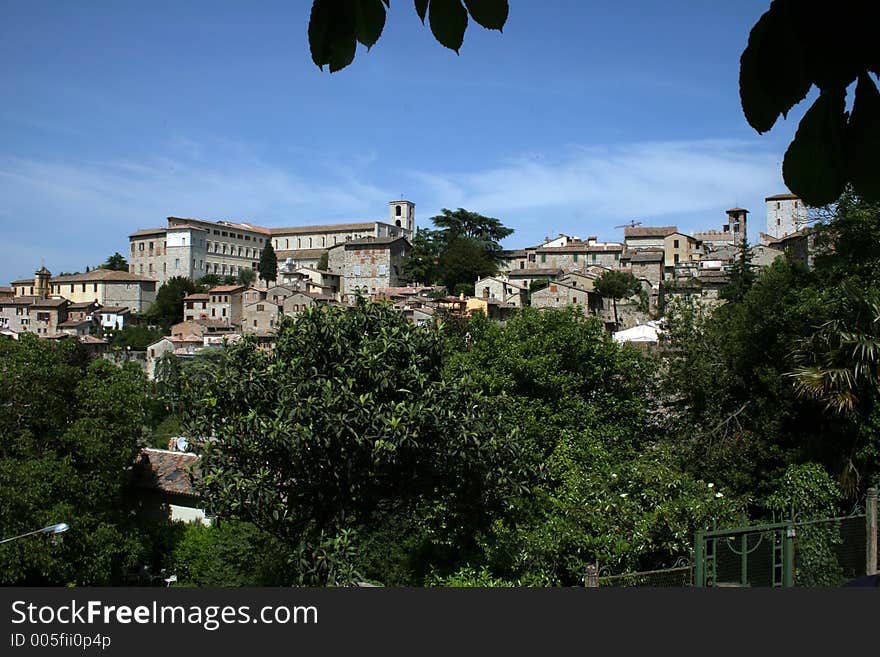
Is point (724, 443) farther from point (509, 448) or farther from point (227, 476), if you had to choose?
point (227, 476)

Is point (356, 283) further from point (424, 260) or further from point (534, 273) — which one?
point (534, 273)

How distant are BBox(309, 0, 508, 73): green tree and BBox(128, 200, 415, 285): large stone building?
81.3 m

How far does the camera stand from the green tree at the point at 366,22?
5.41 ft

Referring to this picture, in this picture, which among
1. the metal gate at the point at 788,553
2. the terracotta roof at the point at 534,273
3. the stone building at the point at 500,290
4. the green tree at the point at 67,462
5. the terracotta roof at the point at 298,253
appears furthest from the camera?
the terracotta roof at the point at 298,253

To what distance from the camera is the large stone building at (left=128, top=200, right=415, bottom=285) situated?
86.0 metres

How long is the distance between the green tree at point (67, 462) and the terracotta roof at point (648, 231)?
2188 inches

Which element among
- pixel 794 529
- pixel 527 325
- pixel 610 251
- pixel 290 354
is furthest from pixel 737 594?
pixel 610 251

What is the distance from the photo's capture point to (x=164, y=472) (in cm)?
1877

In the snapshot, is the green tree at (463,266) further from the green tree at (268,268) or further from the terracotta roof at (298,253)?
the terracotta roof at (298,253)

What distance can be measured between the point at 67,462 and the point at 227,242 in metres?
79.7

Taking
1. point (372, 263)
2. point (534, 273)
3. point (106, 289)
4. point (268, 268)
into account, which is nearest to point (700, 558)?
point (534, 273)

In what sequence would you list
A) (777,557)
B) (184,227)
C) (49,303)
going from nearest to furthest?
(777,557), (49,303), (184,227)

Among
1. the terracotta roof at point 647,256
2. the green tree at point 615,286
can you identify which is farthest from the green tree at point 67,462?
the terracotta roof at point 647,256

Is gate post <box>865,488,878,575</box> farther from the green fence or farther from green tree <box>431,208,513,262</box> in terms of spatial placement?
green tree <box>431,208,513,262</box>
